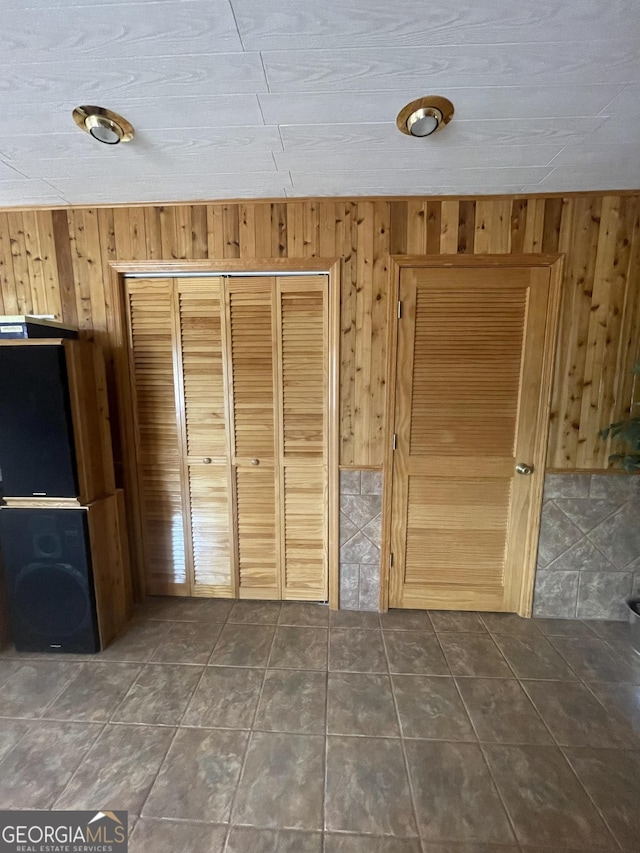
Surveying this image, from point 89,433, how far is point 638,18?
2451 millimetres

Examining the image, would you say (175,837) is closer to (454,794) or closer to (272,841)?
(272,841)

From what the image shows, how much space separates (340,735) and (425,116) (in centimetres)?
231

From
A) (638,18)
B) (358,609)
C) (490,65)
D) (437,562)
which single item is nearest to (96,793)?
(358,609)

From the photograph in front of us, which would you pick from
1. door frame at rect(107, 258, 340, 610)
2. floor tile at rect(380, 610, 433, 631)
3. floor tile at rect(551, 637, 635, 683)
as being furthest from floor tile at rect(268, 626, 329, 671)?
floor tile at rect(551, 637, 635, 683)

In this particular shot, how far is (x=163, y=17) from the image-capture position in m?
0.93

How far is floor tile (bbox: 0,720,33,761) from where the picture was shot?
1407 mm

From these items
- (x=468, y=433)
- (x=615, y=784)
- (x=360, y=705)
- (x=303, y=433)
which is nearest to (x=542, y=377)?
(x=468, y=433)

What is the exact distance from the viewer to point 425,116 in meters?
1.25

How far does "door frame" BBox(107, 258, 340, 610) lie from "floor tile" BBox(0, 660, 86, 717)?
56 centimetres

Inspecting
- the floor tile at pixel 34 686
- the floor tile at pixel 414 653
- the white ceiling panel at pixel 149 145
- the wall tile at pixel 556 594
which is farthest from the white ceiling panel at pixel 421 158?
the floor tile at pixel 34 686

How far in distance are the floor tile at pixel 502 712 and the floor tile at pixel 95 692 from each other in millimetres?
1551

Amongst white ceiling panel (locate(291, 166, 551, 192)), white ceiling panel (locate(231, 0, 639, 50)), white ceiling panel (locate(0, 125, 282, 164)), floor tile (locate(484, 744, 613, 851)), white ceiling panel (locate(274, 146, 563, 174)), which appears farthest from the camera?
white ceiling panel (locate(291, 166, 551, 192))

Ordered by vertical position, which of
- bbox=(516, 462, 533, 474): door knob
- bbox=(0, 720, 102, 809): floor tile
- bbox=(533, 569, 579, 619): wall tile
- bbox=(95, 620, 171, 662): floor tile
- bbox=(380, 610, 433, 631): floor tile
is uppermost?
bbox=(516, 462, 533, 474): door knob

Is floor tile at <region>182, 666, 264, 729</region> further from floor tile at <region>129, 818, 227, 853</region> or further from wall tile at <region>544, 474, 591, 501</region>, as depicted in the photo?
wall tile at <region>544, 474, 591, 501</region>
